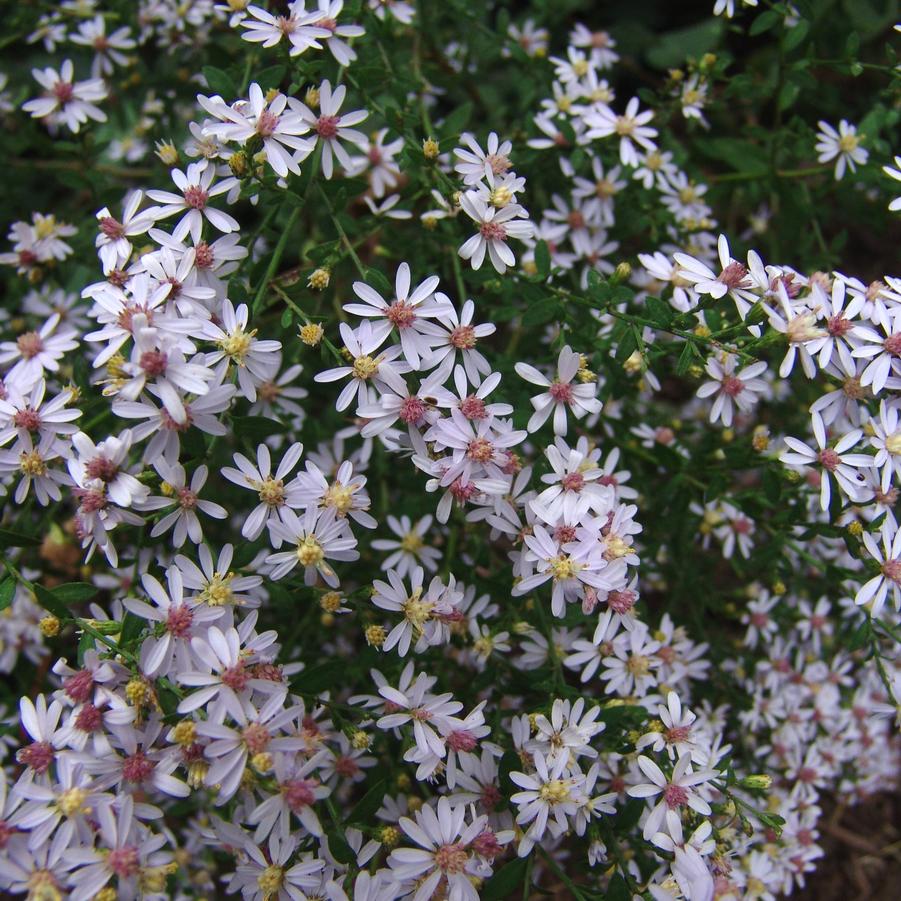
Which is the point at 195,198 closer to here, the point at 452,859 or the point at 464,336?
the point at 464,336

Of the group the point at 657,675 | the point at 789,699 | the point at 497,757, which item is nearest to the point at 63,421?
the point at 497,757

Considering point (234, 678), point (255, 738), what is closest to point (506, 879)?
point (255, 738)

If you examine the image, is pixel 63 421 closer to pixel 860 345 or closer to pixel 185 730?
pixel 185 730

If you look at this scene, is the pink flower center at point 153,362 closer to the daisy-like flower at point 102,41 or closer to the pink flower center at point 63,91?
the pink flower center at point 63,91

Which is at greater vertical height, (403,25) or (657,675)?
(403,25)

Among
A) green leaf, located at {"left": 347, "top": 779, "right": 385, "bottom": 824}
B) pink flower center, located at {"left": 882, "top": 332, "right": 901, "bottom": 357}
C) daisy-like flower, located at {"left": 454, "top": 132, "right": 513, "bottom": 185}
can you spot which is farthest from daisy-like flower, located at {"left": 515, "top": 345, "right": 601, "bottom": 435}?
green leaf, located at {"left": 347, "top": 779, "right": 385, "bottom": 824}

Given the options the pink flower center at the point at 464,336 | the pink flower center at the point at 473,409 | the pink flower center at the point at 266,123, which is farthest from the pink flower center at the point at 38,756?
the pink flower center at the point at 266,123
